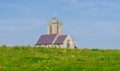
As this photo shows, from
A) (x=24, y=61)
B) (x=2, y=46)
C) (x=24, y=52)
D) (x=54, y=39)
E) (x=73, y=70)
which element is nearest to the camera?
(x=73, y=70)

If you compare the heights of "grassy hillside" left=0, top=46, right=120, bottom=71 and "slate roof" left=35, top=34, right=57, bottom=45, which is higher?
"slate roof" left=35, top=34, right=57, bottom=45

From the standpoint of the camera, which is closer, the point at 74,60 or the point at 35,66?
the point at 35,66

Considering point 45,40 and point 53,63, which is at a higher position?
point 45,40

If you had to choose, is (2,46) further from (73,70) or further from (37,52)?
(73,70)

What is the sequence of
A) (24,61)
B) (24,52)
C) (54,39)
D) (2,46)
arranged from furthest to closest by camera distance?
(54,39) → (2,46) → (24,52) → (24,61)

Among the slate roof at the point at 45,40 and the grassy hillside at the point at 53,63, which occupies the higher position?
the slate roof at the point at 45,40

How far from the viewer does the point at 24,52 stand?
33.5 metres

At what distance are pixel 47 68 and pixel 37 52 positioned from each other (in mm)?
8121

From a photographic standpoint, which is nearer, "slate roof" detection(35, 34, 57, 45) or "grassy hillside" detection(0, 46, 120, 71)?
"grassy hillside" detection(0, 46, 120, 71)

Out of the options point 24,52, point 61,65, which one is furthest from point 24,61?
point 24,52

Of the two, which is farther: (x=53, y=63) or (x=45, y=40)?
(x=45, y=40)

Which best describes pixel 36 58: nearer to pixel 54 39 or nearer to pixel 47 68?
pixel 47 68

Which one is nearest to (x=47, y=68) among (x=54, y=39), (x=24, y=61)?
(x=24, y=61)

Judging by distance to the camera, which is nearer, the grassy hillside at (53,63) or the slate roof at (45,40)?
the grassy hillside at (53,63)
